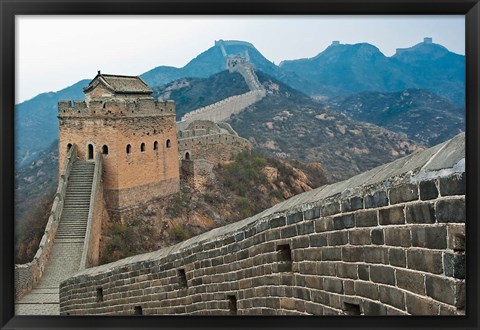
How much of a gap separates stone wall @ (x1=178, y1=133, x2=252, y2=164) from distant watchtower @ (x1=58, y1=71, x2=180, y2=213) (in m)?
3.55

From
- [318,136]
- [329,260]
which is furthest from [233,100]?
[329,260]

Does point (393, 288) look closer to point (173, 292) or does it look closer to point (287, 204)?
point (287, 204)

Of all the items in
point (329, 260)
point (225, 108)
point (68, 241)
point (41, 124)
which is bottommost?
point (68, 241)

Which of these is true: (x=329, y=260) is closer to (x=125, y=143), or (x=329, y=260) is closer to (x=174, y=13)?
(x=174, y=13)

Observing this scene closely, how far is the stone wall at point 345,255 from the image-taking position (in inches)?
137

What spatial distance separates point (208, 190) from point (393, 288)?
24025mm

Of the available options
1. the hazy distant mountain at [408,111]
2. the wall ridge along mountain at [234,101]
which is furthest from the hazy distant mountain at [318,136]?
the hazy distant mountain at [408,111]

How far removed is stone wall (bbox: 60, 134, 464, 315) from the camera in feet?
11.4

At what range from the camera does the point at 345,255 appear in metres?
4.66

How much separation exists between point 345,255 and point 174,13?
2287 mm

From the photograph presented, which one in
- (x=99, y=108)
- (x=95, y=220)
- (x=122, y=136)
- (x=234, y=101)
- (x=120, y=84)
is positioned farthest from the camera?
(x=234, y=101)

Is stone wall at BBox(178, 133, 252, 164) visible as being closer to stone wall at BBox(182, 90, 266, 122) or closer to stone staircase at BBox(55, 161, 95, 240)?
stone wall at BBox(182, 90, 266, 122)

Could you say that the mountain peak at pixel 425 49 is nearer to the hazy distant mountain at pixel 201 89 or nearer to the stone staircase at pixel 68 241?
the hazy distant mountain at pixel 201 89

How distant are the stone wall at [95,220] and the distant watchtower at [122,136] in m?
0.45
